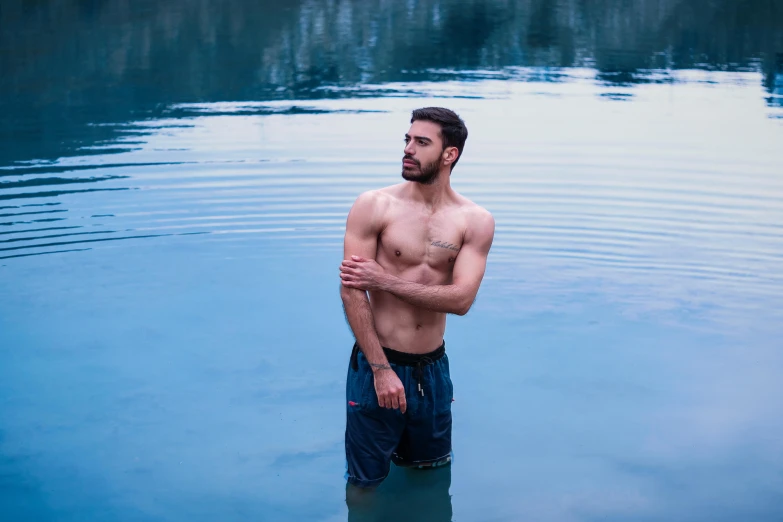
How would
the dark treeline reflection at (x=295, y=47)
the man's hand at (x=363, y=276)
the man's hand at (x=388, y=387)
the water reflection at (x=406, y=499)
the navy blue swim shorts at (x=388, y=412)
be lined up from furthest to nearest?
the dark treeline reflection at (x=295, y=47) → the water reflection at (x=406, y=499) → the navy blue swim shorts at (x=388, y=412) → the man's hand at (x=388, y=387) → the man's hand at (x=363, y=276)

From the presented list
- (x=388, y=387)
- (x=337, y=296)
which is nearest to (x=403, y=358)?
(x=388, y=387)

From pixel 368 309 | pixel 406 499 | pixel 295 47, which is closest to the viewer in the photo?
pixel 368 309

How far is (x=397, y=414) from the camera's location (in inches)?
193

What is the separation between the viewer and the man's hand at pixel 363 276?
15.1 feet

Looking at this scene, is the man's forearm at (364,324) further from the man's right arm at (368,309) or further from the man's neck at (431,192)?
the man's neck at (431,192)

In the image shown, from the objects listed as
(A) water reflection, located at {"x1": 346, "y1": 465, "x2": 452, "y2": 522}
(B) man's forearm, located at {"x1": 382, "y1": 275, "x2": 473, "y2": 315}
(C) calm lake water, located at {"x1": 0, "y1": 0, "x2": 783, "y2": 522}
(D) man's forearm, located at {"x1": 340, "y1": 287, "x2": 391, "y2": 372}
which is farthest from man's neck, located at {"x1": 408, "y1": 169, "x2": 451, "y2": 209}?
(C) calm lake water, located at {"x1": 0, "y1": 0, "x2": 783, "y2": 522}

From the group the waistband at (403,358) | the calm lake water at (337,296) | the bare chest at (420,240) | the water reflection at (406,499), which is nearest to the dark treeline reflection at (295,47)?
the calm lake water at (337,296)

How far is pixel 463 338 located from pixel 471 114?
9.67 metres

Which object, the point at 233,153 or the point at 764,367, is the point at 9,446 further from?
the point at 233,153

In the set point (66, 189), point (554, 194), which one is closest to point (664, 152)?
point (554, 194)

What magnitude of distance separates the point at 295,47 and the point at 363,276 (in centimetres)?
2018

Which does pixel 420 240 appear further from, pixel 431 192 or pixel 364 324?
pixel 364 324

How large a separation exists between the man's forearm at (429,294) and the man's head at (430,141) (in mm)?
522

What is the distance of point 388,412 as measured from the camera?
15.9 ft
